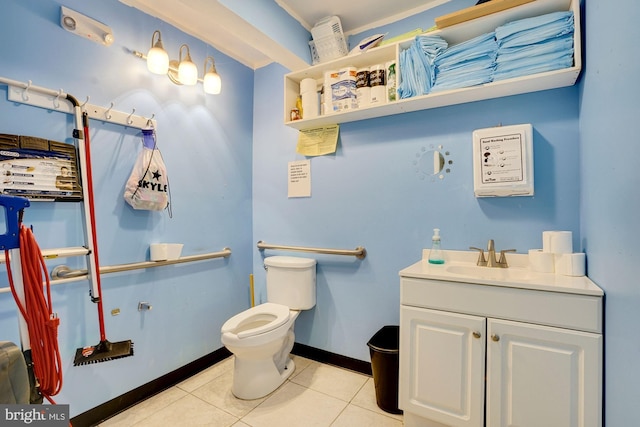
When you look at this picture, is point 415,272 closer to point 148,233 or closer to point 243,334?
point 243,334

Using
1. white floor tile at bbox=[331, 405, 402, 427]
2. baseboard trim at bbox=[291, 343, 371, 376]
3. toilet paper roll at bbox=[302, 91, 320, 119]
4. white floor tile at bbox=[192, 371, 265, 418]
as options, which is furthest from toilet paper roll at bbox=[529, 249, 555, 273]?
white floor tile at bbox=[192, 371, 265, 418]

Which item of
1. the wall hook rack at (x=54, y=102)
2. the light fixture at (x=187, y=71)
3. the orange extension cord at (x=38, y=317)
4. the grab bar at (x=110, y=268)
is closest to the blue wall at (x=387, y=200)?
the grab bar at (x=110, y=268)

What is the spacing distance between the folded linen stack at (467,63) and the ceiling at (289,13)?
18.3 inches

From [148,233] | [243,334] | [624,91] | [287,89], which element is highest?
[287,89]

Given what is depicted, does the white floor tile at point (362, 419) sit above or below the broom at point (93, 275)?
below

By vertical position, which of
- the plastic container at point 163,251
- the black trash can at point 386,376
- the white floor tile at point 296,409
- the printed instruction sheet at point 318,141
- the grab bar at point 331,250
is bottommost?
the white floor tile at point 296,409

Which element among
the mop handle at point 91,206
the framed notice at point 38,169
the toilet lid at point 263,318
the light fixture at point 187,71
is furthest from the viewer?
the light fixture at point 187,71

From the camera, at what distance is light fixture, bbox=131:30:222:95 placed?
166 cm

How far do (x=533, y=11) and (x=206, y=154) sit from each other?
6.84ft

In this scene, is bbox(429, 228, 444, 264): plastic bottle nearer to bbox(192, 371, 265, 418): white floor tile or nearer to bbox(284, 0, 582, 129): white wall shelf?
bbox(284, 0, 582, 129): white wall shelf

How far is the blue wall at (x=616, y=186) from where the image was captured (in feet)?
2.58

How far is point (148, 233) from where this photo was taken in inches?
70.0

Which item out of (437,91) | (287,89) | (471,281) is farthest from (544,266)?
(287,89)

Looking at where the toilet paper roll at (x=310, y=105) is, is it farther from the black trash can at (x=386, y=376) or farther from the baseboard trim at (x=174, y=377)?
the baseboard trim at (x=174, y=377)
